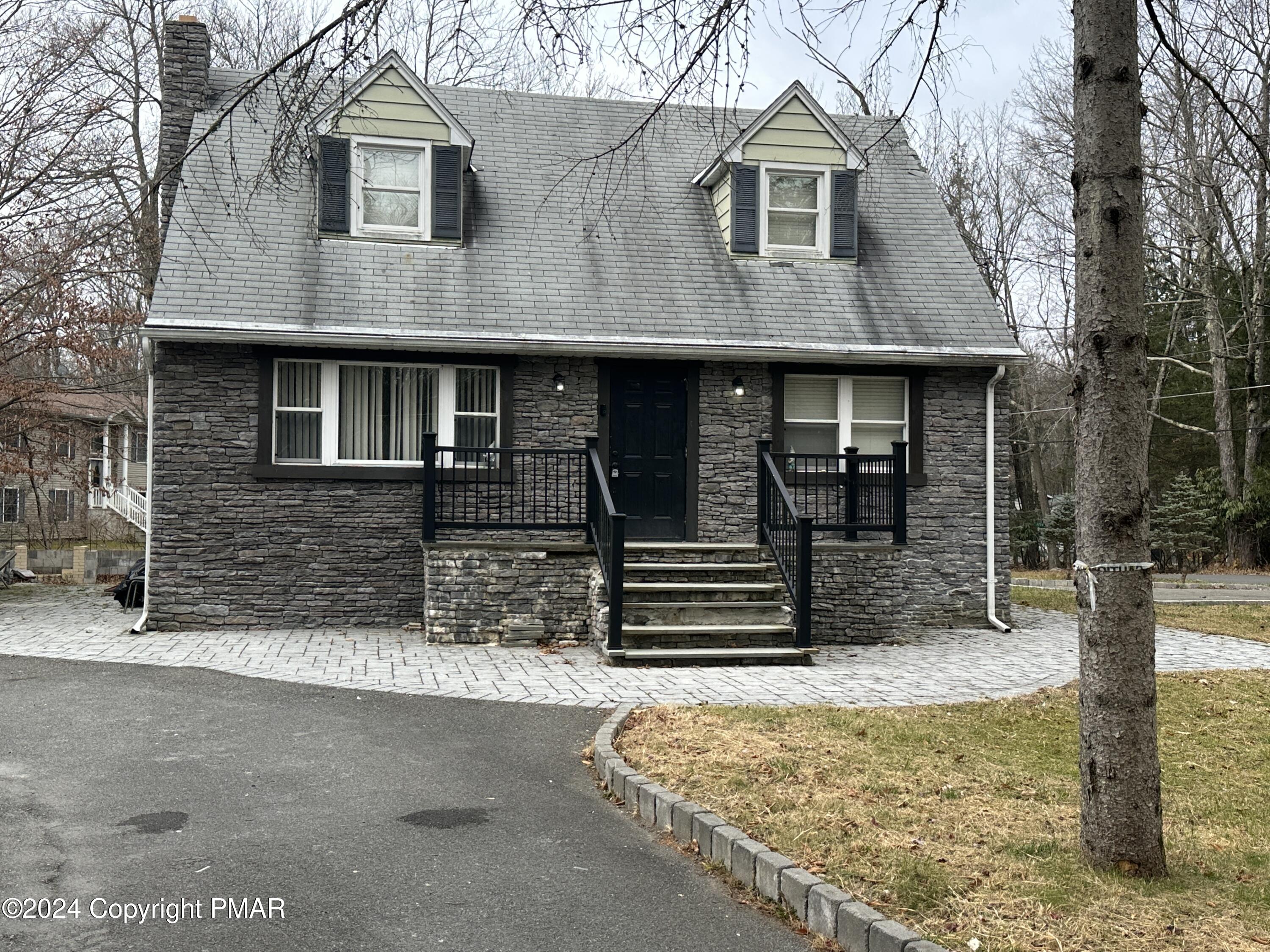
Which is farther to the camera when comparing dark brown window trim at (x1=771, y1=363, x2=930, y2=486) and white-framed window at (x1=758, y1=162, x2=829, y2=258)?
white-framed window at (x1=758, y1=162, x2=829, y2=258)

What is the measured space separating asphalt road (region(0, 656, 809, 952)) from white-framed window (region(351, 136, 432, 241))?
25.1 ft

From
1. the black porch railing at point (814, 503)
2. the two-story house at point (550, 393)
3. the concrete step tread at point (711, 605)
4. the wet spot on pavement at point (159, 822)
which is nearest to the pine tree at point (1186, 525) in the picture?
the two-story house at point (550, 393)

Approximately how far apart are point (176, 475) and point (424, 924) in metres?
9.98

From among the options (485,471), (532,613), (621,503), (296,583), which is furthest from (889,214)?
(296,583)

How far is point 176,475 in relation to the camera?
1292 centimetres

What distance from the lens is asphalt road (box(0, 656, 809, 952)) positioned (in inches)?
164

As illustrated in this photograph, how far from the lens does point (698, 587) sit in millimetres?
11672

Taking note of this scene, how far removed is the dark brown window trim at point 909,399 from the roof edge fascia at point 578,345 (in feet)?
1.04

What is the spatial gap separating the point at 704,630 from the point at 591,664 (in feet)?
4.05

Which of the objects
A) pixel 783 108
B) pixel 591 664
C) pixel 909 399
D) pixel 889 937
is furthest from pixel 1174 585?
pixel 889 937

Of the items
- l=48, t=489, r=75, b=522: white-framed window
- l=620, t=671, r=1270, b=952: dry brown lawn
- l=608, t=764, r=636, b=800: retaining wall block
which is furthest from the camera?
l=48, t=489, r=75, b=522: white-framed window

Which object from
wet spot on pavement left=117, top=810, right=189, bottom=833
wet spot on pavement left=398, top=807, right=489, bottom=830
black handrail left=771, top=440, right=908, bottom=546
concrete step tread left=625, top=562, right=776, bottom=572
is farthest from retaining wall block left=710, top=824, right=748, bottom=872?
black handrail left=771, top=440, right=908, bottom=546

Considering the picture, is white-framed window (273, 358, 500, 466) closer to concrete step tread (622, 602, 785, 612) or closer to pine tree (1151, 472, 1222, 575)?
concrete step tread (622, 602, 785, 612)

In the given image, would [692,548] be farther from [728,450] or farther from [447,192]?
[447,192]
